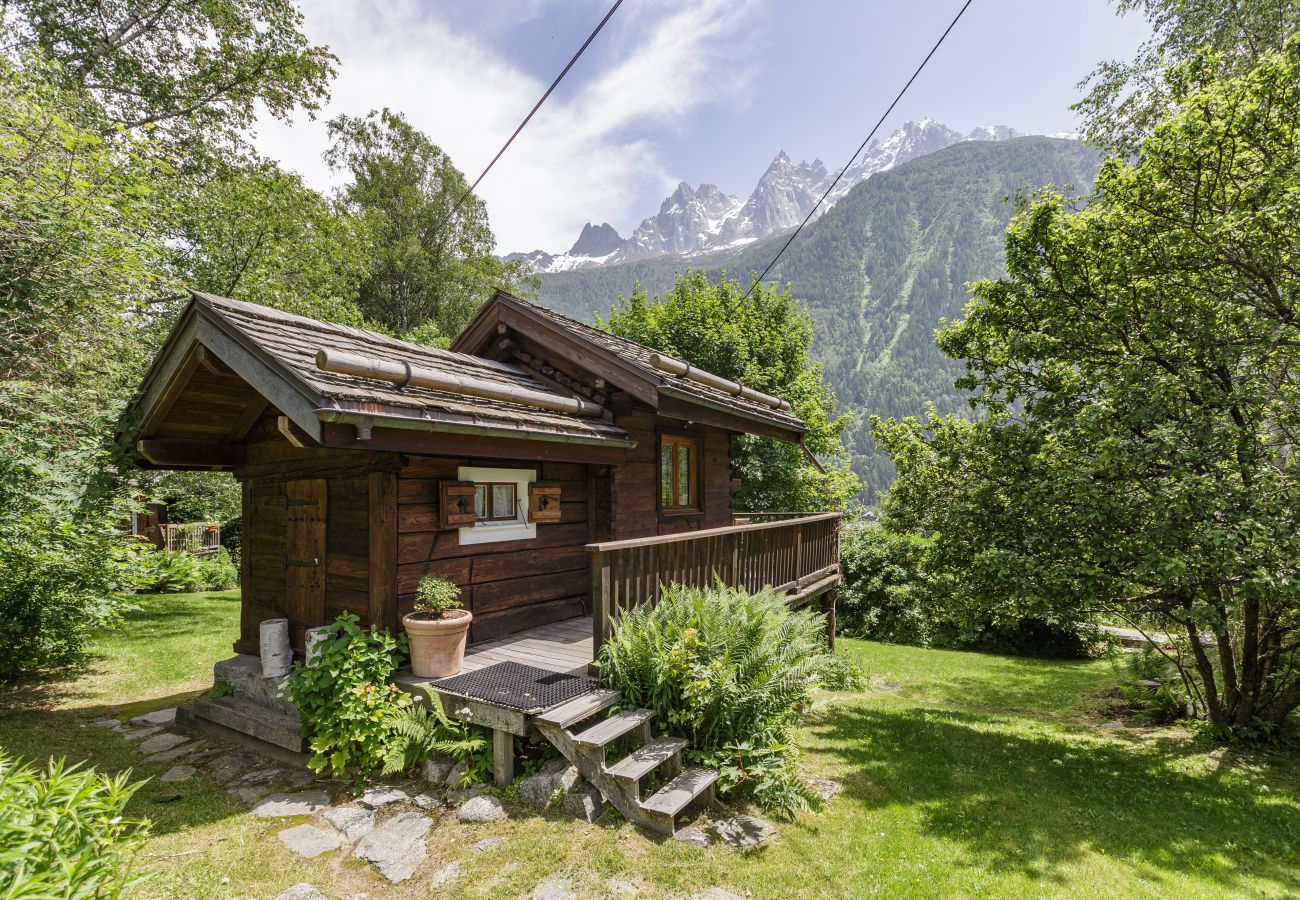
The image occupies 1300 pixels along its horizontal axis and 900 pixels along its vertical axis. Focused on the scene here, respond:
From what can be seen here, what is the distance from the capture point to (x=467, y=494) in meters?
6.09

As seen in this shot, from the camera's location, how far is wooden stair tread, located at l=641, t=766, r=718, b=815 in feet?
12.7

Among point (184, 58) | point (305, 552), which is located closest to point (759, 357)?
point (305, 552)

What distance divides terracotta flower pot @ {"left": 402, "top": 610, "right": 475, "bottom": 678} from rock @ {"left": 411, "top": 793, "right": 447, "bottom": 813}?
3.19 ft

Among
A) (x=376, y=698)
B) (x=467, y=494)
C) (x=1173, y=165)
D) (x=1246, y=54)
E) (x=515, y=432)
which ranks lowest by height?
(x=376, y=698)

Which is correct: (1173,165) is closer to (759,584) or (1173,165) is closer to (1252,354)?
(1252,354)

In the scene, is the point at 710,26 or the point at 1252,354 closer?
the point at 1252,354

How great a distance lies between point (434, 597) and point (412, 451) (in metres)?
1.37

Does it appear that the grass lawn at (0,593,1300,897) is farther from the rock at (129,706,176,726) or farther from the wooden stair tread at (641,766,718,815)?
the rock at (129,706,176,726)

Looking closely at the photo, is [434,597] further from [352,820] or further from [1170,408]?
[1170,408]

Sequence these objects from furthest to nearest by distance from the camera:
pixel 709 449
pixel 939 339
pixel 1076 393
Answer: pixel 709 449 → pixel 939 339 → pixel 1076 393

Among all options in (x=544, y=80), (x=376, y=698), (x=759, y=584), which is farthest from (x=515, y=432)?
(x=544, y=80)

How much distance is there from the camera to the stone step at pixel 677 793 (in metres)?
3.86

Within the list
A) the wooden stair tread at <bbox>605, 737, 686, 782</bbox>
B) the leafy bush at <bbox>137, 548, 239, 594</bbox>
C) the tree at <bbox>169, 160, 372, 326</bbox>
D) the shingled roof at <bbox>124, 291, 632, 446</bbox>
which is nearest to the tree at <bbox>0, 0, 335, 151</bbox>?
the tree at <bbox>169, 160, 372, 326</bbox>

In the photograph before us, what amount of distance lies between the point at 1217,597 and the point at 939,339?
470 centimetres
